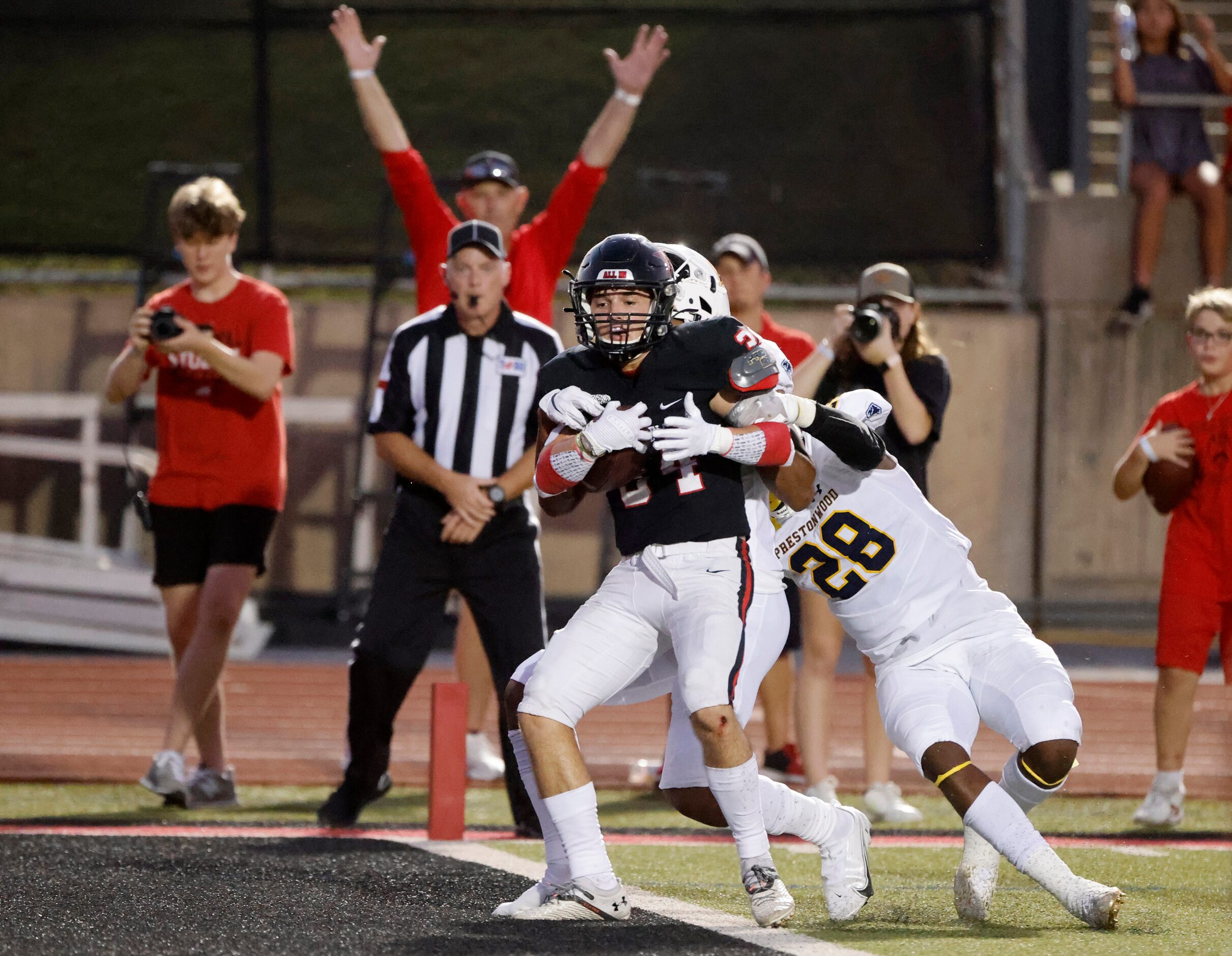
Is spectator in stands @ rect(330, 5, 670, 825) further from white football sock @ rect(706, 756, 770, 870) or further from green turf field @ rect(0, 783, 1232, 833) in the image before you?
white football sock @ rect(706, 756, 770, 870)

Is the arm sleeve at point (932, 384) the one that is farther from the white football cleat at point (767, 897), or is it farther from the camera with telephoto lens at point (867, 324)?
the white football cleat at point (767, 897)

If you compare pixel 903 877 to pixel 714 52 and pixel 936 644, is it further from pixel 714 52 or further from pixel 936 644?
pixel 714 52

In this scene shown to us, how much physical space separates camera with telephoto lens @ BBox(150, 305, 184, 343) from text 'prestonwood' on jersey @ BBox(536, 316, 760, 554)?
191 centimetres

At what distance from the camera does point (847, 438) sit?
4.25 metres

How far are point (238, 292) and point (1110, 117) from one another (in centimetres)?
790

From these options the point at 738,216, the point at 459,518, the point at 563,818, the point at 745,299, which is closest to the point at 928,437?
the point at 745,299

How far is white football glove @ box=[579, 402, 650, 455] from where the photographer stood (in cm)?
404

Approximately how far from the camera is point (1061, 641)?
10.1 meters

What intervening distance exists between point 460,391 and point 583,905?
2.03 metres

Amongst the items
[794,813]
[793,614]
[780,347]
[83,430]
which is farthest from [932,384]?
[83,430]

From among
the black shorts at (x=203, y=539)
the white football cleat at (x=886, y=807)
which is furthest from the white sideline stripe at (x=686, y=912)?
the white football cleat at (x=886, y=807)

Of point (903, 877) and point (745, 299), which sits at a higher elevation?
point (745, 299)

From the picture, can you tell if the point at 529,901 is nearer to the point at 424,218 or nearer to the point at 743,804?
the point at 743,804

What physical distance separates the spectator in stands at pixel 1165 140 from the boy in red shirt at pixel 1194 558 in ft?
13.8
